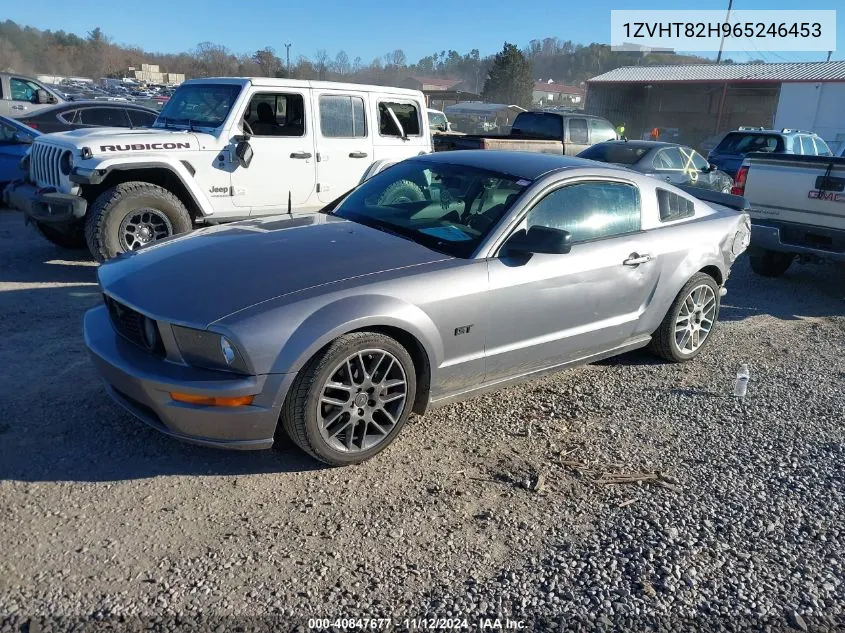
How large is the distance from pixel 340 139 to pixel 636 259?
456 cm

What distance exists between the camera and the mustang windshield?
4113 millimetres

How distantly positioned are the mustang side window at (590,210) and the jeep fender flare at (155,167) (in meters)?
4.24

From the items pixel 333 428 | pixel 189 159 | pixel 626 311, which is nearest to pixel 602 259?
pixel 626 311

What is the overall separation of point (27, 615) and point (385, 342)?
185 centimetres

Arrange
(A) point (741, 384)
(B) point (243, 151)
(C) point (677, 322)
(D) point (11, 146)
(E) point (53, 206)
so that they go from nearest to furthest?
(A) point (741, 384)
(C) point (677, 322)
(E) point (53, 206)
(B) point (243, 151)
(D) point (11, 146)

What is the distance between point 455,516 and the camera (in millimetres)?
3227

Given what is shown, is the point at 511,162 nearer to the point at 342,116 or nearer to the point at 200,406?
the point at 200,406

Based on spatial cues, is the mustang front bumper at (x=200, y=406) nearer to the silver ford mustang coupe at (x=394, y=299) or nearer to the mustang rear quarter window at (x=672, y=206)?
the silver ford mustang coupe at (x=394, y=299)

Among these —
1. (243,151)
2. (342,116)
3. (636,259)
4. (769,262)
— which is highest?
(342,116)

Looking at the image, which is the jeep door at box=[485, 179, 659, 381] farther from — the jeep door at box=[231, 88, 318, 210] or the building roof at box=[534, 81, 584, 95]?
the building roof at box=[534, 81, 584, 95]

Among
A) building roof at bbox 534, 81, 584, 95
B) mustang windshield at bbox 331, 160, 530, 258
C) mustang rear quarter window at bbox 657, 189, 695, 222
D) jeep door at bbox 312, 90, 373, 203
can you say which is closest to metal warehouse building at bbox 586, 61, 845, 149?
jeep door at bbox 312, 90, 373, 203

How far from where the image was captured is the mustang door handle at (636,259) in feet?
15.0

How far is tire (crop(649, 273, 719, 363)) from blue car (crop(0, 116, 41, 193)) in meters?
9.59

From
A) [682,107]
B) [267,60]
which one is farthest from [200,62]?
[682,107]
